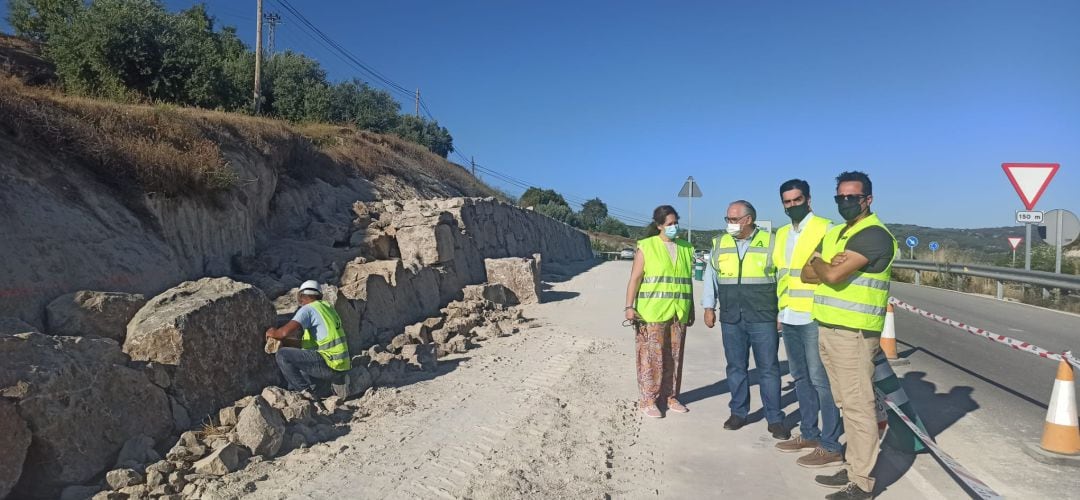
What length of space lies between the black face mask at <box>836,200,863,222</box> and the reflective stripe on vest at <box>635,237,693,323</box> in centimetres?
185

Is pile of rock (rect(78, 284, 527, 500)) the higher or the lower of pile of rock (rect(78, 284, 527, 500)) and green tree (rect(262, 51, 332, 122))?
the lower

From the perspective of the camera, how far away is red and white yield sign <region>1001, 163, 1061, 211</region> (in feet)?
38.0

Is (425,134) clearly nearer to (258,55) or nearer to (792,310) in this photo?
(258,55)

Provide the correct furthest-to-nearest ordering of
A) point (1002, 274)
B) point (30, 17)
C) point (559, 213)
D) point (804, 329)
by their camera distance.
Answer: point (559, 213) → point (30, 17) → point (1002, 274) → point (804, 329)


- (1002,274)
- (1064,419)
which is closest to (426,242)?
(1064,419)

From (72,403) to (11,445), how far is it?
472mm

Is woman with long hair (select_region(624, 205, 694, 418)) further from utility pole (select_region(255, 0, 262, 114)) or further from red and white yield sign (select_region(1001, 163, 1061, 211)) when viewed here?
utility pole (select_region(255, 0, 262, 114))

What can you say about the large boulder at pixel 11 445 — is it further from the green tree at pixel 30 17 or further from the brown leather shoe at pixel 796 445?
the green tree at pixel 30 17

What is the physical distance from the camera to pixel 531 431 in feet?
17.2

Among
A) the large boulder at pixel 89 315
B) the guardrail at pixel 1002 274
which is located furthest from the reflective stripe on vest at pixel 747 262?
the large boulder at pixel 89 315

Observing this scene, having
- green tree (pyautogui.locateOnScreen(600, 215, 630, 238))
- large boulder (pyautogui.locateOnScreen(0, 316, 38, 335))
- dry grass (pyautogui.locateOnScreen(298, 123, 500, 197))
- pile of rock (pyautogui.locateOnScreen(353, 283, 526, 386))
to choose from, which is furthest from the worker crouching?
green tree (pyautogui.locateOnScreen(600, 215, 630, 238))

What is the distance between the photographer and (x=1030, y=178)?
→ 11.8 m

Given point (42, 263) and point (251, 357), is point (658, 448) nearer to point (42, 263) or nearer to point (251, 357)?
point (251, 357)

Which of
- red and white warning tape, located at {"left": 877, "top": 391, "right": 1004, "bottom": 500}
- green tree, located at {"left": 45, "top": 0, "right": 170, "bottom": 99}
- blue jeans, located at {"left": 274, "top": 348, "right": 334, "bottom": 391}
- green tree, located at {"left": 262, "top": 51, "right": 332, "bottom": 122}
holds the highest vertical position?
green tree, located at {"left": 262, "top": 51, "right": 332, "bottom": 122}
